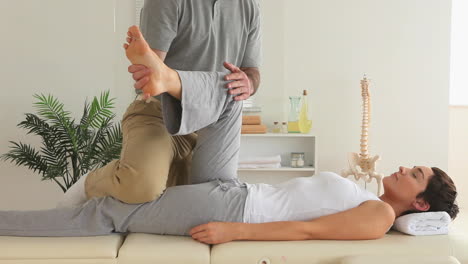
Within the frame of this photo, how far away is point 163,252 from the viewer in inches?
74.9

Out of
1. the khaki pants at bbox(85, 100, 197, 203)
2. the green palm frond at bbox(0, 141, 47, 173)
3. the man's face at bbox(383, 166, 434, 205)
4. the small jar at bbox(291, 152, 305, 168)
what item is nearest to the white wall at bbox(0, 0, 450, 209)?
the small jar at bbox(291, 152, 305, 168)

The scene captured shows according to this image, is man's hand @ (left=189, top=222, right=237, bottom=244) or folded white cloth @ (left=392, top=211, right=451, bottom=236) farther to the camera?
folded white cloth @ (left=392, top=211, right=451, bottom=236)

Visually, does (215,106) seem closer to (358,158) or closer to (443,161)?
(358,158)

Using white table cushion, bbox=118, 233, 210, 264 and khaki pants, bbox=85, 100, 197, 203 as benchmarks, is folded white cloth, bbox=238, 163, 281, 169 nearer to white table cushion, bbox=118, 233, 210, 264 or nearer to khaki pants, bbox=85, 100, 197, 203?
khaki pants, bbox=85, 100, 197, 203

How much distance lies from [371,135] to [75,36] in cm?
251

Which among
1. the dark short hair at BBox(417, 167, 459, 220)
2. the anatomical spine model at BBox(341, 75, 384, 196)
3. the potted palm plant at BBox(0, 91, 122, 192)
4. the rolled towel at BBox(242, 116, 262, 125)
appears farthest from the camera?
the rolled towel at BBox(242, 116, 262, 125)

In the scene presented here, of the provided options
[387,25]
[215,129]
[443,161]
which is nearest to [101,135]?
[215,129]

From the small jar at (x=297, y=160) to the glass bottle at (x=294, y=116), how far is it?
190 mm

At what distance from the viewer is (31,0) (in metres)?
4.31

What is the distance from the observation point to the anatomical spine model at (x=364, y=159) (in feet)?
13.3

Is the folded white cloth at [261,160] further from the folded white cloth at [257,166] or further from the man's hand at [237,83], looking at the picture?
the man's hand at [237,83]

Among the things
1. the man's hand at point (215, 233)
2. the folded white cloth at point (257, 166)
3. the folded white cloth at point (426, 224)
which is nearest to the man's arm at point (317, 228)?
the man's hand at point (215, 233)

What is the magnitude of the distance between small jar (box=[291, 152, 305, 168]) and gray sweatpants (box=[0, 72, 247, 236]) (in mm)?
2054

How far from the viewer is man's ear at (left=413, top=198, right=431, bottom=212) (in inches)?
88.0
